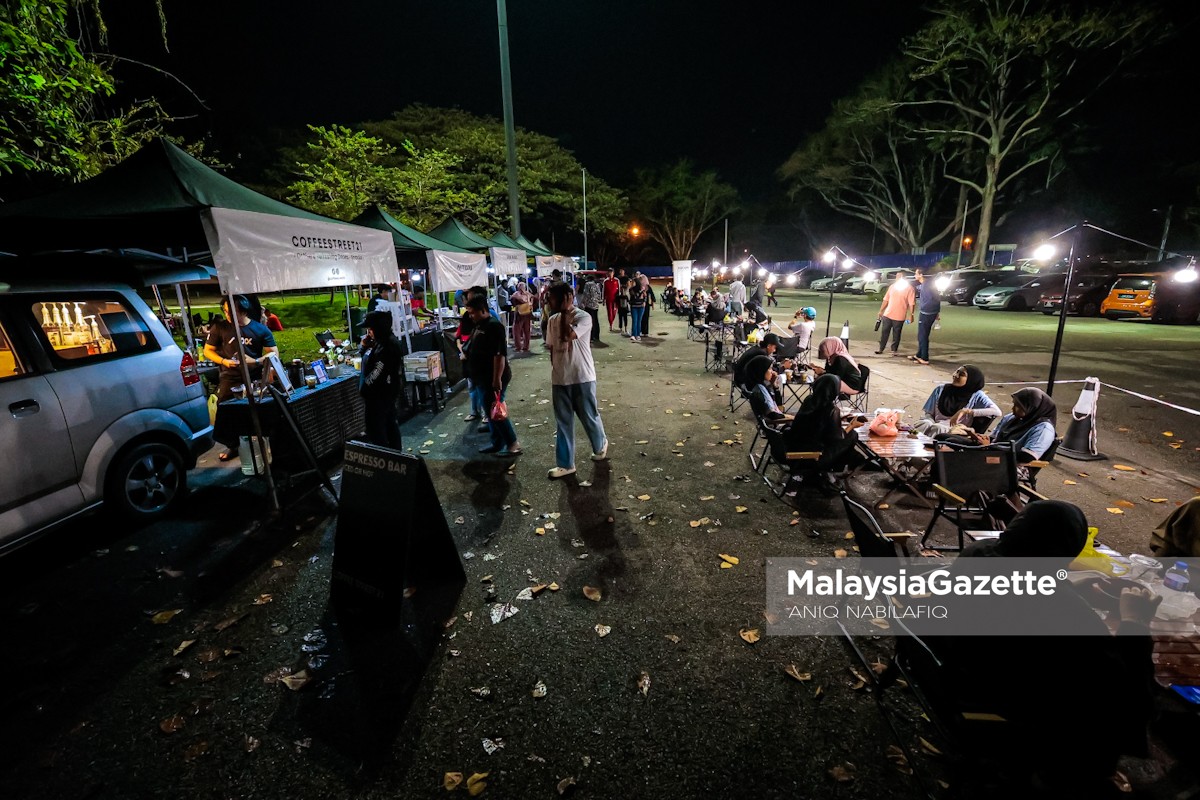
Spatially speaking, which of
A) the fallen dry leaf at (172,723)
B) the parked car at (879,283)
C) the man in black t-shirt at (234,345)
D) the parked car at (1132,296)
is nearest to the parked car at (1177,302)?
the parked car at (1132,296)

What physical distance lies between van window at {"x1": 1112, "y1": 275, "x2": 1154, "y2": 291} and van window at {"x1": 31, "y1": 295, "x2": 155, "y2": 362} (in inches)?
1052

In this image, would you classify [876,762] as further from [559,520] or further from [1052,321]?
[1052,321]

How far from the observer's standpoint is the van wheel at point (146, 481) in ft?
15.0

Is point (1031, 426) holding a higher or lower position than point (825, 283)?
lower

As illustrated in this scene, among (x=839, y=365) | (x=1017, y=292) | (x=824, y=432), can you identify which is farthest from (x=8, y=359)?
(x=1017, y=292)

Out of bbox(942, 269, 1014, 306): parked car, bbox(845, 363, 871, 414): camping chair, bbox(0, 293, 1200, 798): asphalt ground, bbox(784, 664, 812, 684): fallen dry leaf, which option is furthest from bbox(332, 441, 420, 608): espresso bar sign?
bbox(942, 269, 1014, 306): parked car

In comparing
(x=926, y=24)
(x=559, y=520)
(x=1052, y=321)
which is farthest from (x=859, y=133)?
(x=559, y=520)

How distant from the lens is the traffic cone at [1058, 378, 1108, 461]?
6152mm

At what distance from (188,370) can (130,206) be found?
1.77m

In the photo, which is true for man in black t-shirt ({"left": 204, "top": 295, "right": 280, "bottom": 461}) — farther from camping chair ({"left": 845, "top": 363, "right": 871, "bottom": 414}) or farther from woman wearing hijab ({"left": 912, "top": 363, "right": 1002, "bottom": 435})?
woman wearing hijab ({"left": 912, "top": 363, "right": 1002, "bottom": 435})

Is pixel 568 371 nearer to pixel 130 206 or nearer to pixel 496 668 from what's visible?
pixel 496 668

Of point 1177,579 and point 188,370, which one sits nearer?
point 1177,579

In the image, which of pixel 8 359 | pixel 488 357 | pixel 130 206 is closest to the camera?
pixel 8 359

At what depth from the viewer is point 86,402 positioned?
432cm
